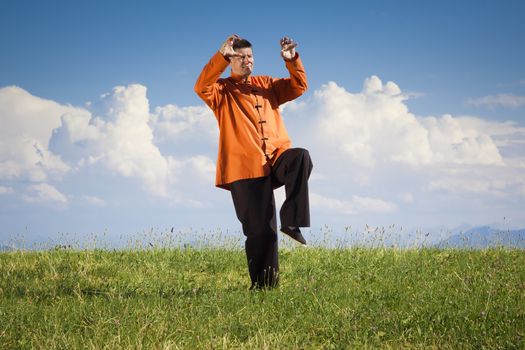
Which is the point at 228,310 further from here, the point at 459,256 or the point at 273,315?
the point at 459,256

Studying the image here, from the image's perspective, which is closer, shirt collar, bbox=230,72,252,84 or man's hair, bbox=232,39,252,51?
man's hair, bbox=232,39,252,51

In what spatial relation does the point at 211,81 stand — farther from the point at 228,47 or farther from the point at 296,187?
the point at 296,187

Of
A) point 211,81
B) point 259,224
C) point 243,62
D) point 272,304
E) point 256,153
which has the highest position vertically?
point 243,62

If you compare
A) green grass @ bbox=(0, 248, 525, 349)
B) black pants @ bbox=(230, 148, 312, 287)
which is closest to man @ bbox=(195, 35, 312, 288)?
black pants @ bbox=(230, 148, 312, 287)

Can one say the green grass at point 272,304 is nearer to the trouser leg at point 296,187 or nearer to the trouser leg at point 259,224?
the trouser leg at point 259,224

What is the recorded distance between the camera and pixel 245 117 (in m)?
7.12

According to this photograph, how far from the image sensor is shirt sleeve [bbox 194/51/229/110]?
6777 mm

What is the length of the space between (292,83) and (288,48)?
0.50m

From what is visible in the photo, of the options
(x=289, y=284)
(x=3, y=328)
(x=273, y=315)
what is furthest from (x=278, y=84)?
(x=3, y=328)

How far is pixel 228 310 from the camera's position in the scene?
6.23 meters

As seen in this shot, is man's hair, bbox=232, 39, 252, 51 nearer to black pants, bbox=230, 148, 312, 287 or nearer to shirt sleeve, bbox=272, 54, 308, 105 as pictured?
shirt sleeve, bbox=272, 54, 308, 105

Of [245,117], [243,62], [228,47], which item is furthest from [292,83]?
[228,47]

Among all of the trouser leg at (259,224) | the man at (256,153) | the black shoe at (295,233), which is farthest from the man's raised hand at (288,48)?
the black shoe at (295,233)

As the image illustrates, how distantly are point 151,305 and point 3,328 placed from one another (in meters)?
1.43
